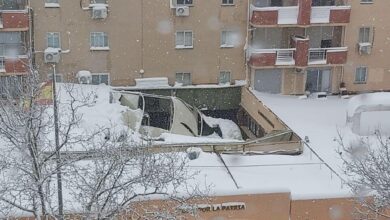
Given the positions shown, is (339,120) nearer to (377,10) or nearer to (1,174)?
(377,10)

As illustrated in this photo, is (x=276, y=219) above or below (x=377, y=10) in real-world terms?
below

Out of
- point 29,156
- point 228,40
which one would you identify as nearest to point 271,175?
point 29,156

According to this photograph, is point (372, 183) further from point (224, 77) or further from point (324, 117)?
point (224, 77)

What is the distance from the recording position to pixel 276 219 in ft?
81.3

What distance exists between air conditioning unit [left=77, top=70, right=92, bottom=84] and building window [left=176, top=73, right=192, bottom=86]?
14.2 feet

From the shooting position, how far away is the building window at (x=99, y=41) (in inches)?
1325

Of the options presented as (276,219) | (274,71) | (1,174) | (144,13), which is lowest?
(276,219)

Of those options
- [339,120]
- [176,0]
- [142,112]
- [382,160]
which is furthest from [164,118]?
[382,160]

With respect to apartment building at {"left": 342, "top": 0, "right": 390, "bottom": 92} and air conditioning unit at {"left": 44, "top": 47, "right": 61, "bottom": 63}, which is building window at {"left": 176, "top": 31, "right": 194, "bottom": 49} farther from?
apartment building at {"left": 342, "top": 0, "right": 390, "bottom": 92}

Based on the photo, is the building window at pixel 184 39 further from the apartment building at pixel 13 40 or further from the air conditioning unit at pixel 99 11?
the apartment building at pixel 13 40

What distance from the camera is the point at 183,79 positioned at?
3516 cm

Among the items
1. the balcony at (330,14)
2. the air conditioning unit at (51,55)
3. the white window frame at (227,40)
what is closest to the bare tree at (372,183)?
the balcony at (330,14)

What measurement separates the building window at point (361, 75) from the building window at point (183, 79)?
858cm

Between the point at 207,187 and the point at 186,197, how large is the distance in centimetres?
155
